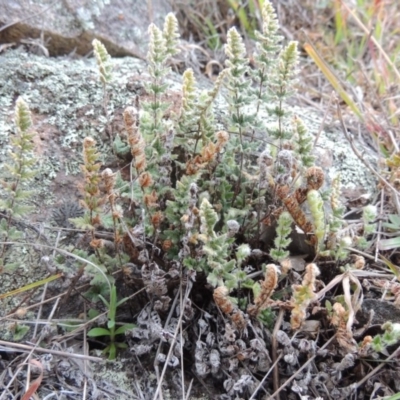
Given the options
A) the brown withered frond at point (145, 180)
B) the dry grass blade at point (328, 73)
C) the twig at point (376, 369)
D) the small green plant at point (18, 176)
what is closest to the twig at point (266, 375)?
the twig at point (376, 369)

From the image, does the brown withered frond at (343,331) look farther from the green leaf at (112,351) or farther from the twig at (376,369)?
the green leaf at (112,351)

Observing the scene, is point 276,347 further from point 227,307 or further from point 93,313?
point 93,313

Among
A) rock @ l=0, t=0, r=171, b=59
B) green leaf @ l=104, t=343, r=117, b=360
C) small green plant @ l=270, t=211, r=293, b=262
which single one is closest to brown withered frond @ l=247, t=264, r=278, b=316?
small green plant @ l=270, t=211, r=293, b=262

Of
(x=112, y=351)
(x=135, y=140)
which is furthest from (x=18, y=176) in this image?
(x=112, y=351)

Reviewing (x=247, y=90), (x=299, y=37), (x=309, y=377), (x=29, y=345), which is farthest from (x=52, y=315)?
(x=299, y=37)

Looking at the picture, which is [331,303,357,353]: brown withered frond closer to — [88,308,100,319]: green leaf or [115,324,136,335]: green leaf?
[115,324,136,335]: green leaf

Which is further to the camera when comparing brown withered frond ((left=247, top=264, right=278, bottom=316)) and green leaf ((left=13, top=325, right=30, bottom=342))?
green leaf ((left=13, top=325, right=30, bottom=342))
